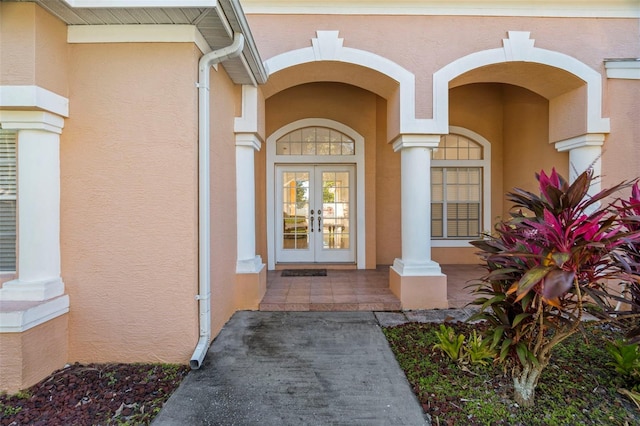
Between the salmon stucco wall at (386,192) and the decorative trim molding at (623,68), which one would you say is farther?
the salmon stucco wall at (386,192)

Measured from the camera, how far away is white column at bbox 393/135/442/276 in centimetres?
478

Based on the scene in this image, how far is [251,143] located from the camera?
4816 millimetres

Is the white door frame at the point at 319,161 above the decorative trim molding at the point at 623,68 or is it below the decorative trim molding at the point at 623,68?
below

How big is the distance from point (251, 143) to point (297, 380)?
3.12 m

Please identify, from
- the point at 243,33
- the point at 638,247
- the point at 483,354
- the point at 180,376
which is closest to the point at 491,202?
the point at 638,247

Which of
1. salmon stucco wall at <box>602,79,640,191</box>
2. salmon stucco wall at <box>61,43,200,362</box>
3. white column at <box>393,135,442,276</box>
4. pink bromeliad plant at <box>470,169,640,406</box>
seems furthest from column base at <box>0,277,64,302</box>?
salmon stucco wall at <box>602,79,640,191</box>

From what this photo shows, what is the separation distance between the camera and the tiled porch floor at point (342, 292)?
4758mm

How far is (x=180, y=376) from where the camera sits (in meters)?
3.12

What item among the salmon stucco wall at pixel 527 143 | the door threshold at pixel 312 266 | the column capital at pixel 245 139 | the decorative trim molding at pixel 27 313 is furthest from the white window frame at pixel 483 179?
the decorative trim molding at pixel 27 313

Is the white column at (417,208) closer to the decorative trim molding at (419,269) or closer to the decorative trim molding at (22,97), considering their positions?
the decorative trim molding at (419,269)

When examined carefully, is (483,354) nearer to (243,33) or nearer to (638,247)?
(638,247)

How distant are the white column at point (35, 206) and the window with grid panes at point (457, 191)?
6.62 meters

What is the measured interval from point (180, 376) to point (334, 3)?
4766 millimetres

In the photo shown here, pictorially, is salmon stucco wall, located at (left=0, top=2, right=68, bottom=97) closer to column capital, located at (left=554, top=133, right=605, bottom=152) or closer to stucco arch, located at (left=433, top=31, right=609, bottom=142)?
stucco arch, located at (left=433, top=31, right=609, bottom=142)
